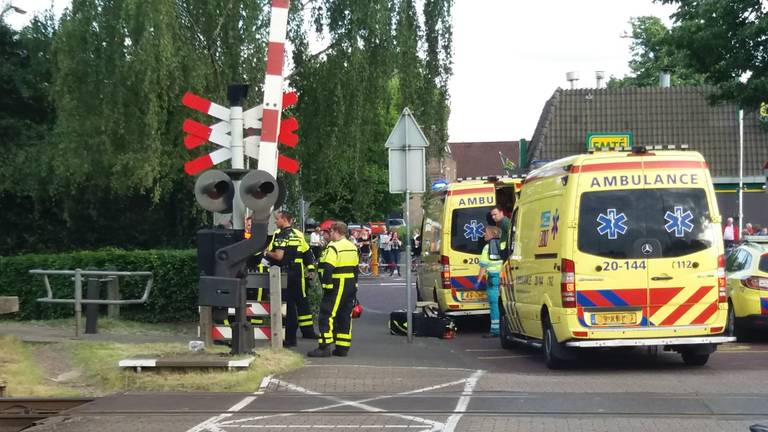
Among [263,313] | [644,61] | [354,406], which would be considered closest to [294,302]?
[263,313]

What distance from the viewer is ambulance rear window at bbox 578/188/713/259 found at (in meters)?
11.8

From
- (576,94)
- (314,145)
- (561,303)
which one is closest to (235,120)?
(561,303)

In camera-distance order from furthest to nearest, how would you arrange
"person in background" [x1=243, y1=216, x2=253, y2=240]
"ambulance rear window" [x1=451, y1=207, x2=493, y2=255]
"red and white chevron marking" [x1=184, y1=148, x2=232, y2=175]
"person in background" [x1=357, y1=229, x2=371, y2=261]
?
1. "person in background" [x1=357, y1=229, x2=371, y2=261]
2. "ambulance rear window" [x1=451, y1=207, x2=493, y2=255]
3. "red and white chevron marking" [x1=184, y1=148, x2=232, y2=175]
4. "person in background" [x1=243, y1=216, x2=253, y2=240]

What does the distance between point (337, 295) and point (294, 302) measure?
1.75 meters

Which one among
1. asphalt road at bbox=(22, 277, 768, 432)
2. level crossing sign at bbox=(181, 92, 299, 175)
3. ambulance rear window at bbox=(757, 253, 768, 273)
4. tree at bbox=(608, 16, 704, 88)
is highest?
tree at bbox=(608, 16, 704, 88)

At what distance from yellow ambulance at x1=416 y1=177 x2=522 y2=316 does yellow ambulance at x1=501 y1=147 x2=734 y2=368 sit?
558 centimetres

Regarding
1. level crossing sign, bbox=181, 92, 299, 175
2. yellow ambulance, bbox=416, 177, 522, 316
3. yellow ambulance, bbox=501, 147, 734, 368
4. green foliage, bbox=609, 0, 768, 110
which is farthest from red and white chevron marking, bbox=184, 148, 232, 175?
green foliage, bbox=609, 0, 768, 110

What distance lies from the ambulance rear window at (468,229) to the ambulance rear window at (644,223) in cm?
610

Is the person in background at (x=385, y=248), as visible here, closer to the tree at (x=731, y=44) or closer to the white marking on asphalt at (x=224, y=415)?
the tree at (x=731, y=44)

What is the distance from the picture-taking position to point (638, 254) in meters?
11.8

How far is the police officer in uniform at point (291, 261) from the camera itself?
14664 mm

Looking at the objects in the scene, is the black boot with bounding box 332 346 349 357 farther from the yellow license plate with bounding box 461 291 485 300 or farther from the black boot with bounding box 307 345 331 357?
the yellow license plate with bounding box 461 291 485 300

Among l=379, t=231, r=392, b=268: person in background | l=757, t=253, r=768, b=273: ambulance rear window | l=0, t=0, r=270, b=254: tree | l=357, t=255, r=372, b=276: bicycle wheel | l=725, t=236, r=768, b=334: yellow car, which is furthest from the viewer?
l=379, t=231, r=392, b=268: person in background

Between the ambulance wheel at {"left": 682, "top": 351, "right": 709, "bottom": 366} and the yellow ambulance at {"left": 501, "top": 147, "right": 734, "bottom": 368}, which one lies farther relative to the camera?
the ambulance wheel at {"left": 682, "top": 351, "right": 709, "bottom": 366}
